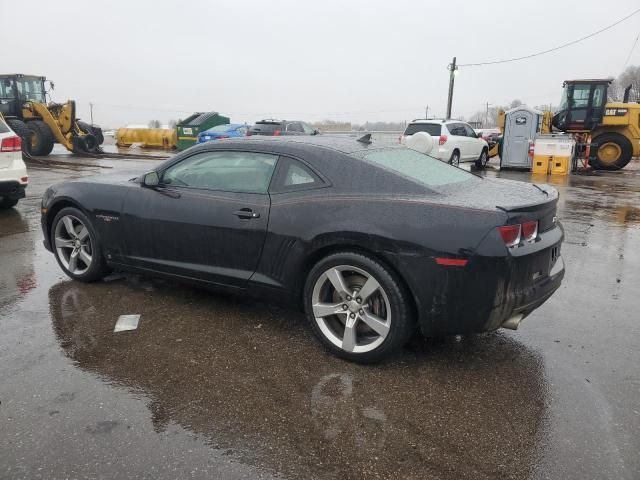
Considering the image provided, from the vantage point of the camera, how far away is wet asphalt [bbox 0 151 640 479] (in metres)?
2.41

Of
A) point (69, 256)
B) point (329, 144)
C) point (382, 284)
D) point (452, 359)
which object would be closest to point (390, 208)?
point (382, 284)

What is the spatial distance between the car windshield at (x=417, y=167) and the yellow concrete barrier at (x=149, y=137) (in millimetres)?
23915

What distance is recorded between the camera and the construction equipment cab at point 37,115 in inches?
755

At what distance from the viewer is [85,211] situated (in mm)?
4586

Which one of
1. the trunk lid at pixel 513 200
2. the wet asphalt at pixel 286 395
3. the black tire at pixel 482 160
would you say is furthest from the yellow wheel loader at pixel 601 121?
Answer: the trunk lid at pixel 513 200

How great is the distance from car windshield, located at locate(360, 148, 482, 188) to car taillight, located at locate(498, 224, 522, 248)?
60cm

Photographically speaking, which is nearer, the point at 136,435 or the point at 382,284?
the point at 136,435

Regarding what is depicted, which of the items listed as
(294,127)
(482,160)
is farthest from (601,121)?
(294,127)

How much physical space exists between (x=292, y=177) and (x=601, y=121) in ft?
58.9

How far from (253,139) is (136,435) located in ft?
7.66

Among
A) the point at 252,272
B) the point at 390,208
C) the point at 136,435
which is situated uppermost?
the point at 390,208

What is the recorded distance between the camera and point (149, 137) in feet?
90.3

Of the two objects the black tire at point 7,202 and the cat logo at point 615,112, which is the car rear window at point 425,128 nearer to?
the cat logo at point 615,112

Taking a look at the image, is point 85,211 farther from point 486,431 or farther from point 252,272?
point 486,431
